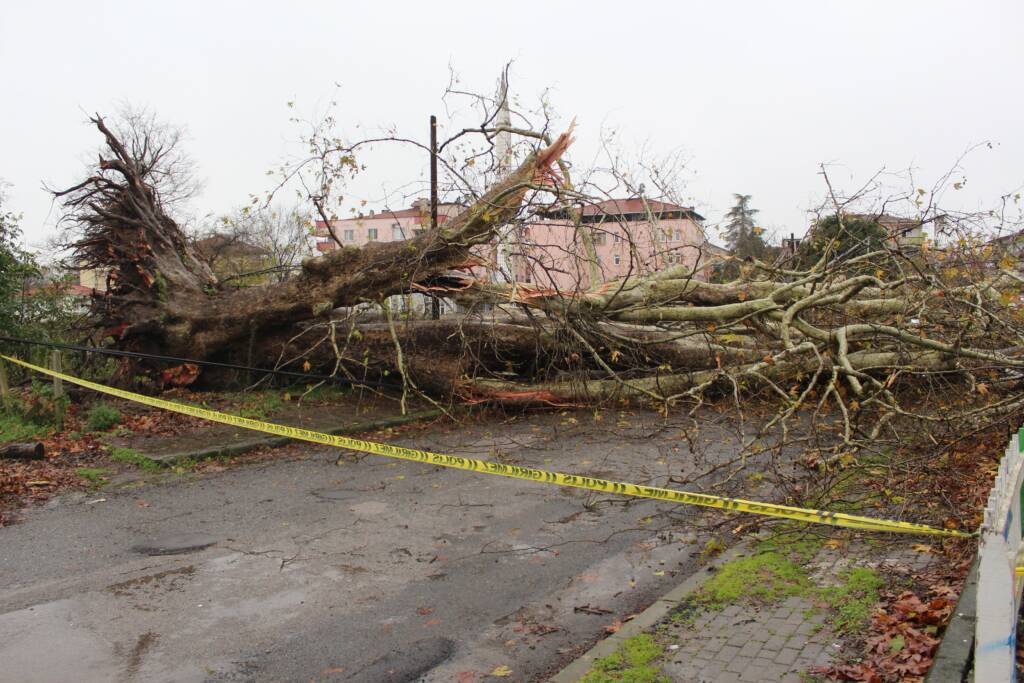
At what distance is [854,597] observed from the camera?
15.0 ft

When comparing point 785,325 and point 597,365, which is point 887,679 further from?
point 597,365

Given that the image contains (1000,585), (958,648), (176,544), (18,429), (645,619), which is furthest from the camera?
(18,429)

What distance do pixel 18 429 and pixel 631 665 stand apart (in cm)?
798

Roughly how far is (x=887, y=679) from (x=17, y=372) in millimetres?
11959

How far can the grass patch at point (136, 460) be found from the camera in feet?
28.1

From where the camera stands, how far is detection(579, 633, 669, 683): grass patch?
12.5ft

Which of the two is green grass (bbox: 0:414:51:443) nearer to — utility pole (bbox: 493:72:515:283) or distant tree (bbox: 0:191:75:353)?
distant tree (bbox: 0:191:75:353)

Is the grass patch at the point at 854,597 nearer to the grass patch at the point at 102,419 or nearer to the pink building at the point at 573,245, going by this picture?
the pink building at the point at 573,245

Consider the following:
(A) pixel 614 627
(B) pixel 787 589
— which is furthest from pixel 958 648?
(A) pixel 614 627

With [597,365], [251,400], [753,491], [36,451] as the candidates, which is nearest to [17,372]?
[251,400]

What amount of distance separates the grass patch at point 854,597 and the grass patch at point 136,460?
22.0 ft

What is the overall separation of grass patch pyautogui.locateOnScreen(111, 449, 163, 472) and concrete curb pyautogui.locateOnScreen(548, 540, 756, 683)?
5844 millimetres

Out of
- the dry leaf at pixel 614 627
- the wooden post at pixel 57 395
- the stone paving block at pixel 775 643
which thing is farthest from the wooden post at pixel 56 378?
the stone paving block at pixel 775 643

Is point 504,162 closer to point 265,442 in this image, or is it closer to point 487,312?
point 487,312
